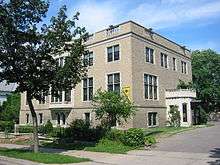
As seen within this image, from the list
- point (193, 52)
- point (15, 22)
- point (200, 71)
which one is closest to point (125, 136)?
point (15, 22)

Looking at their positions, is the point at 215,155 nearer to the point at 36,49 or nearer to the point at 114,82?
the point at 36,49

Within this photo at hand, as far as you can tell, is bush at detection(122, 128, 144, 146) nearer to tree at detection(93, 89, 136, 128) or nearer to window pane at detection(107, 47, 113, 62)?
tree at detection(93, 89, 136, 128)

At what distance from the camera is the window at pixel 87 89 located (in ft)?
124

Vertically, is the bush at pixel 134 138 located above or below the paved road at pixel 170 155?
above

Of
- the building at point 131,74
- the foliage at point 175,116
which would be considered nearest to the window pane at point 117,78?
the building at point 131,74

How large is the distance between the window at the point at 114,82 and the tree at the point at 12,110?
2274cm

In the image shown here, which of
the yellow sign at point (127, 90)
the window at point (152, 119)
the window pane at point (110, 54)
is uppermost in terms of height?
the window pane at point (110, 54)

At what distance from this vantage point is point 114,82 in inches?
1383

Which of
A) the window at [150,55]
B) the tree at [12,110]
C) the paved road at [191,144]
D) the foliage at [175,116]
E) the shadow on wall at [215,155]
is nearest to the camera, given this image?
the shadow on wall at [215,155]

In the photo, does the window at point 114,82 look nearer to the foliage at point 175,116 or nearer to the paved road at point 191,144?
the foliage at point 175,116

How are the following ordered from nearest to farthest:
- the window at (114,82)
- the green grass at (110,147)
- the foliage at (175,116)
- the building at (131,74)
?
the green grass at (110,147) < the building at (131,74) < the window at (114,82) < the foliage at (175,116)

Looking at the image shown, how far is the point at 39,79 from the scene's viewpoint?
19641mm

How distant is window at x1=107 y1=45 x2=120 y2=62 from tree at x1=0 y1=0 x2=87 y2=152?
1473 cm

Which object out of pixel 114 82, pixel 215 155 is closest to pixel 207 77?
pixel 114 82
